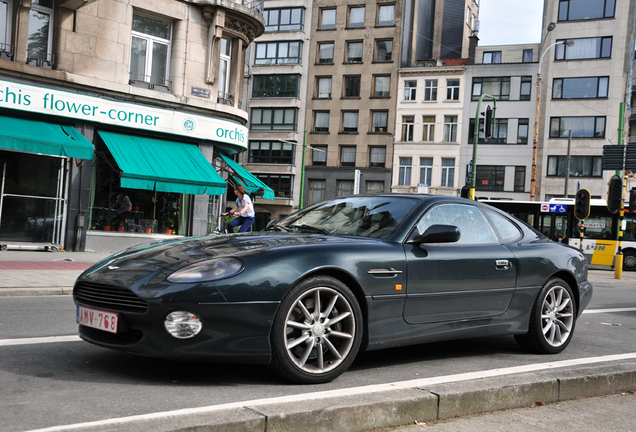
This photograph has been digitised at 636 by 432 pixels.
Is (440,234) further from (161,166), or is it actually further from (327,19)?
(327,19)

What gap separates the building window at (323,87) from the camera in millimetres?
56531

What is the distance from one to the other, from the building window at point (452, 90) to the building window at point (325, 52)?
34.2 feet

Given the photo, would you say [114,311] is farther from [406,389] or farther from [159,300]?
[406,389]

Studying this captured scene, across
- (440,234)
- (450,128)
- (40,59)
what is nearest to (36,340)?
(440,234)

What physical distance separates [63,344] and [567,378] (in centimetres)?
382

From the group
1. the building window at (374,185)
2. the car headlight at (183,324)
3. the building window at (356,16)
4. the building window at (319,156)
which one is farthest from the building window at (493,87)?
the car headlight at (183,324)

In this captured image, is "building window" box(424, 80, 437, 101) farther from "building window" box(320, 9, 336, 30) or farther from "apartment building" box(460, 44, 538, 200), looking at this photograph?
"building window" box(320, 9, 336, 30)

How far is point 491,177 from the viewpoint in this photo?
50781 millimetres

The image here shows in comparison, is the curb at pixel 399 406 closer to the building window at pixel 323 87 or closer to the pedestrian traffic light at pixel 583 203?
the pedestrian traffic light at pixel 583 203

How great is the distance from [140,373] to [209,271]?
0.90 metres

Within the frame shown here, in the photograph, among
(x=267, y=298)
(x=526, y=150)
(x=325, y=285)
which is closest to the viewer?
(x=267, y=298)

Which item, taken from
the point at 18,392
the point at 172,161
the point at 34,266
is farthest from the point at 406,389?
the point at 172,161

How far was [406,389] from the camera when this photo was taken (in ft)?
12.9

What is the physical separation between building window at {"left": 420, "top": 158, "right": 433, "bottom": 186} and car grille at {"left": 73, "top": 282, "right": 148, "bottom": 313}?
4942cm
